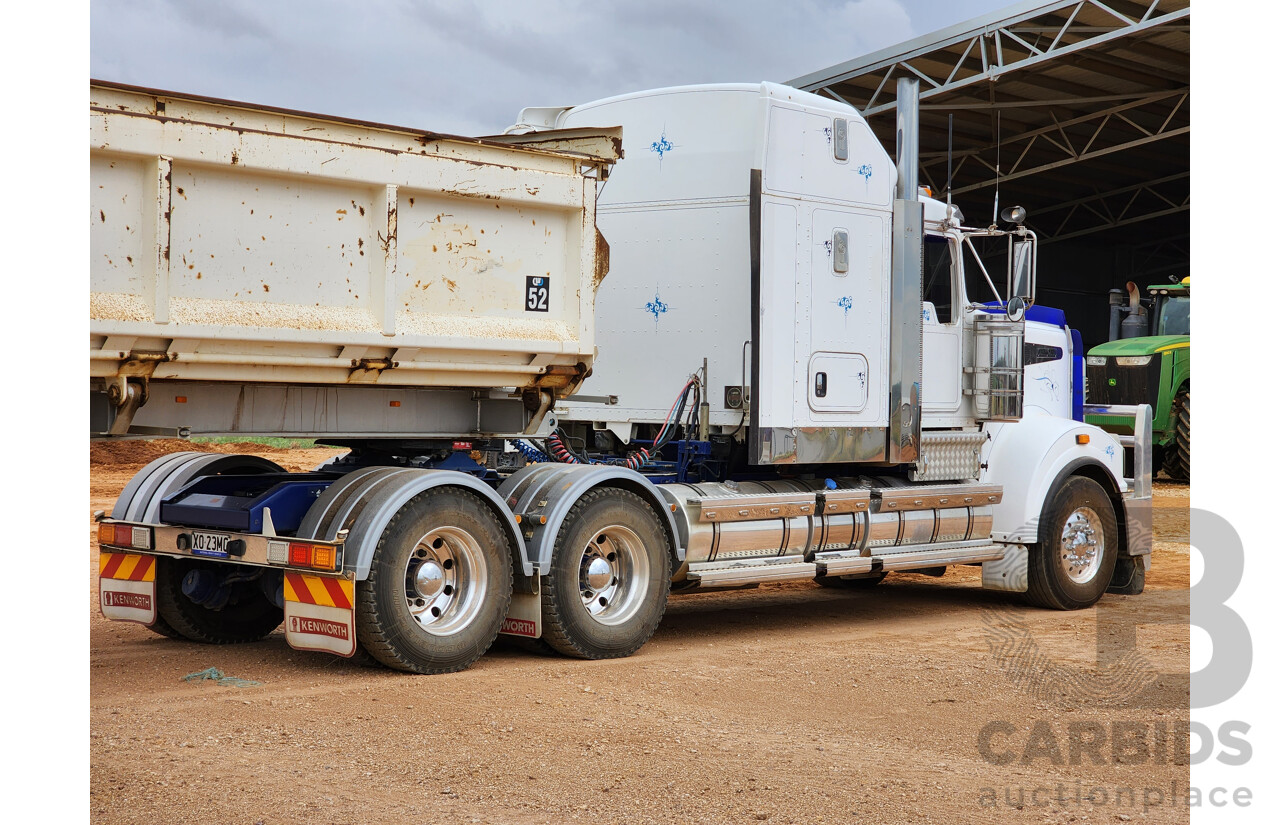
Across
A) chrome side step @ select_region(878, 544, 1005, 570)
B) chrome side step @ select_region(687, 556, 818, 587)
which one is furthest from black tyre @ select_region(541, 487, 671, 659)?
chrome side step @ select_region(878, 544, 1005, 570)

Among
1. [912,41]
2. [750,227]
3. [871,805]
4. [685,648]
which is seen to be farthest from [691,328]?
[912,41]

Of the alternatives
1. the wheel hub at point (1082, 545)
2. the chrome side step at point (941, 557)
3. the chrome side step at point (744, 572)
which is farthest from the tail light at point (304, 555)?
the wheel hub at point (1082, 545)

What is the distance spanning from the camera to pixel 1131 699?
7.30 m

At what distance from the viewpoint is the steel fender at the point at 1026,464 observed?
36.0ft

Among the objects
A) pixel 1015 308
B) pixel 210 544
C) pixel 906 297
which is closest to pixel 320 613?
pixel 210 544

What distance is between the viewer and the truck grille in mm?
23219

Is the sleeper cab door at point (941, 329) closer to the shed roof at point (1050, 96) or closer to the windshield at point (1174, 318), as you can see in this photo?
the shed roof at point (1050, 96)

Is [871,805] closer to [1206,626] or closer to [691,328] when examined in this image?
[1206,626]

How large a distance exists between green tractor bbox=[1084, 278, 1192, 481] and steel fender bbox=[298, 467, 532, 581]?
58.0ft

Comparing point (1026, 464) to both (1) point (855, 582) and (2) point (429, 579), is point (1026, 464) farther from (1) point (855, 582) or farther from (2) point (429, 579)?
(2) point (429, 579)

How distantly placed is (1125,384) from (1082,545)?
521 inches

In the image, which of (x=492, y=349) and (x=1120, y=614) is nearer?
(x=492, y=349)

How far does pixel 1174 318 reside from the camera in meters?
24.4

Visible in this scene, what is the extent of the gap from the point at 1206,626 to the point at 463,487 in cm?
450
